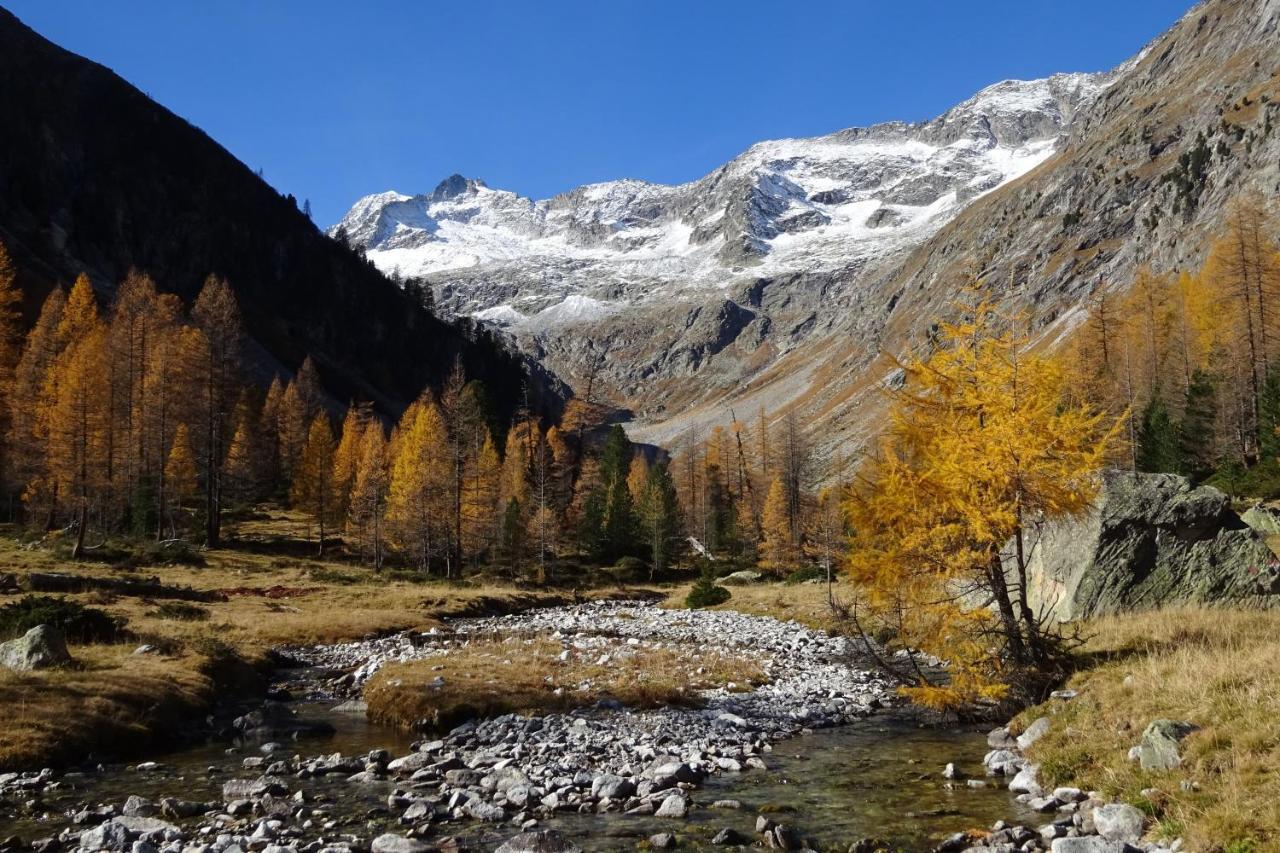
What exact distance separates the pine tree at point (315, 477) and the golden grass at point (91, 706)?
1814 inches

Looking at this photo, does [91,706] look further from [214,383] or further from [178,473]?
[178,473]

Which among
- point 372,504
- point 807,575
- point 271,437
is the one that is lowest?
point 807,575

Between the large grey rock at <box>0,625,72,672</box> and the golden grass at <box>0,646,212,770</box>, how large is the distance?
543mm

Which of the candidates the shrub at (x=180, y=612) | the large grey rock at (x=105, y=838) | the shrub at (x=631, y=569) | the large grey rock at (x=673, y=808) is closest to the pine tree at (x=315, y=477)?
the shrub at (x=631, y=569)

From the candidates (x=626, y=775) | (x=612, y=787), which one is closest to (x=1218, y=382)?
(x=626, y=775)

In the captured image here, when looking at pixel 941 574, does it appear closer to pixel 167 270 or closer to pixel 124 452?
pixel 124 452

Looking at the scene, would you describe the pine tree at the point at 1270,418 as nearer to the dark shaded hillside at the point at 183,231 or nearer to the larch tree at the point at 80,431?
the larch tree at the point at 80,431

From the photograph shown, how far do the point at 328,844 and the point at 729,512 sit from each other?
270ft

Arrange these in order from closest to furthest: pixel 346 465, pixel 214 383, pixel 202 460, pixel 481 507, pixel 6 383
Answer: pixel 6 383, pixel 214 383, pixel 202 460, pixel 481 507, pixel 346 465

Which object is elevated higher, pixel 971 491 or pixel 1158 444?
pixel 1158 444

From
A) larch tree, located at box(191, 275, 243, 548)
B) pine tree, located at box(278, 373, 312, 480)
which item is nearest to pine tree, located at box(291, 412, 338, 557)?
pine tree, located at box(278, 373, 312, 480)

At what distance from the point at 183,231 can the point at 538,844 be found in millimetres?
157165

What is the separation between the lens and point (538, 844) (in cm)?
1005

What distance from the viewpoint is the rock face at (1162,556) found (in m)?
20.0
